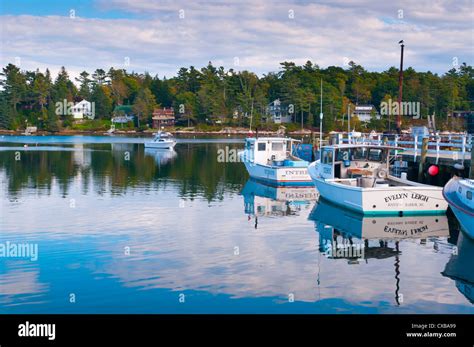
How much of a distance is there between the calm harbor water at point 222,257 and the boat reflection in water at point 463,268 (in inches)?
2.7

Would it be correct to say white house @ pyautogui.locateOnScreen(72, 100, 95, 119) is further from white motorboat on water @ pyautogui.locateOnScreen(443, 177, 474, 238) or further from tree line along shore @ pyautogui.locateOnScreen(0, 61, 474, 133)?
white motorboat on water @ pyautogui.locateOnScreen(443, 177, 474, 238)

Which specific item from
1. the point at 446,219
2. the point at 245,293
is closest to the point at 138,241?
the point at 245,293

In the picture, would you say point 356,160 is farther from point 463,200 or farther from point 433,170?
point 463,200

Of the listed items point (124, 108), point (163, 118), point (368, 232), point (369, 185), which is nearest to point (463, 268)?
point (368, 232)

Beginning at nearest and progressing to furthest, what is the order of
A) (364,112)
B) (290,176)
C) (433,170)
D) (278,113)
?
1. (433,170)
2. (290,176)
3. (364,112)
4. (278,113)

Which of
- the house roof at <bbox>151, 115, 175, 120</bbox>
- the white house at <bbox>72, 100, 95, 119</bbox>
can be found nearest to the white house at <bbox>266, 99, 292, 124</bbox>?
the house roof at <bbox>151, 115, 175, 120</bbox>

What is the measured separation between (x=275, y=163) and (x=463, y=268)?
1140 inches

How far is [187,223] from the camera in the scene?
1148 inches

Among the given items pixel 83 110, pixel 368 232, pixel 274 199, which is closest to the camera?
pixel 368 232

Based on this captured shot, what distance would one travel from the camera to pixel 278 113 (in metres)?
176

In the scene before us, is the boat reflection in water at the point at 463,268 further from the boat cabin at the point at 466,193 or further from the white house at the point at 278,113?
the white house at the point at 278,113

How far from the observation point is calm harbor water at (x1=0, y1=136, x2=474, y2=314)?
1698cm

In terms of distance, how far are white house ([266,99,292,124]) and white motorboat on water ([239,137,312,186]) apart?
121147 millimetres

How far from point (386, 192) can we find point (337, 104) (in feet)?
444
